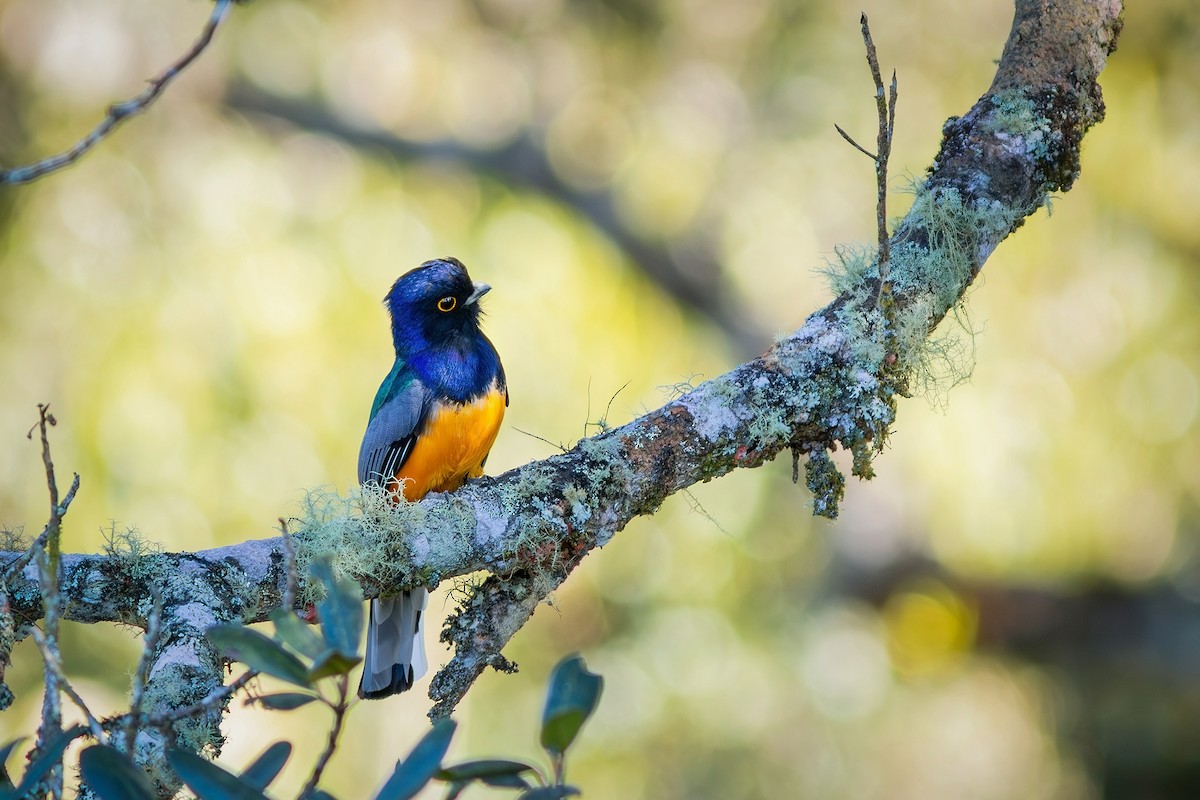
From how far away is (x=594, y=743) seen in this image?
20.3 feet

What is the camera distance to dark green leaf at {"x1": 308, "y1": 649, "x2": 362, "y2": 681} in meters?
1.40

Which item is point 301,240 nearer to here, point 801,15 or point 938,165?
point 801,15

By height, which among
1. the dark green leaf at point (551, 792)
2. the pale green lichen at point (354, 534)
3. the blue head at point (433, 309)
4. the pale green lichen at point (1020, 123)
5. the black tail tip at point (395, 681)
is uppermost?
the blue head at point (433, 309)

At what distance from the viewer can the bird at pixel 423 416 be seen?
358 centimetres

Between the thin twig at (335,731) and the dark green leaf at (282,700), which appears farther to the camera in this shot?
the dark green leaf at (282,700)

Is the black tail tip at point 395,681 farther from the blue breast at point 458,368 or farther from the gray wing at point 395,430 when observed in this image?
the blue breast at point 458,368

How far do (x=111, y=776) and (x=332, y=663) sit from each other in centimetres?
34

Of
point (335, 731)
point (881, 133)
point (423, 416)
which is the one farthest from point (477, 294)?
point (335, 731)

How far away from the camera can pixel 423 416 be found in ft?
12.0

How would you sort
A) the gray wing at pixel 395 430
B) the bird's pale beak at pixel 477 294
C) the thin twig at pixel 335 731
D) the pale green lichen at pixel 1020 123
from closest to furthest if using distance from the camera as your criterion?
the thin twig at pixel 335 731, the pale green lichen at pixel 1020 123, the gray wing at pixel 395 430, the bird's pale beak at pixel 477 294

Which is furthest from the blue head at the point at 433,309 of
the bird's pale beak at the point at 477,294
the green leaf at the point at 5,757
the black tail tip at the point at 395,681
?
the green leaf at the point at 5,757

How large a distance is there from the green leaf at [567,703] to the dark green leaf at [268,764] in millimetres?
346

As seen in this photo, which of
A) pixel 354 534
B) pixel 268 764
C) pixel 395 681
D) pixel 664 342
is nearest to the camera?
pixel 268 764

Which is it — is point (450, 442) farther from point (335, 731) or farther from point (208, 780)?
point (335, 731)
